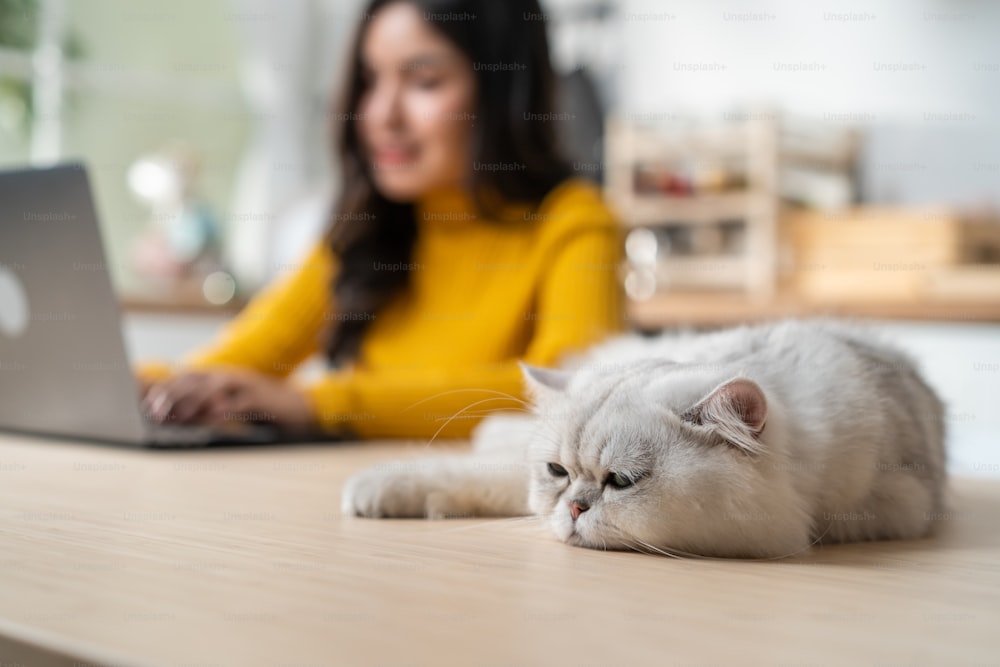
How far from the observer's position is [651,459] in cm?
70

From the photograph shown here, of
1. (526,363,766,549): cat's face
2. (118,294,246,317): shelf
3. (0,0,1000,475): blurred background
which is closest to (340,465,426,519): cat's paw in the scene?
(526,363,766,549): cat's face

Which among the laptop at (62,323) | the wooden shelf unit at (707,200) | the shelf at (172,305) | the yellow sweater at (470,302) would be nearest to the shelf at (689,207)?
the wooden shelf unit at (707,200)

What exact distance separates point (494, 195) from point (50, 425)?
92 cm

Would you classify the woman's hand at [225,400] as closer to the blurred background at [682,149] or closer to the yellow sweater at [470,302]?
the yellow sweater at [470,302]

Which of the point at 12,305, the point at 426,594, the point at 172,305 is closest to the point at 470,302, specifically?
the point at 12,305

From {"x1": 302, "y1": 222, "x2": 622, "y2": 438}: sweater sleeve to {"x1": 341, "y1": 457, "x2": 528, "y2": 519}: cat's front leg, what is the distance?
0.40 meters

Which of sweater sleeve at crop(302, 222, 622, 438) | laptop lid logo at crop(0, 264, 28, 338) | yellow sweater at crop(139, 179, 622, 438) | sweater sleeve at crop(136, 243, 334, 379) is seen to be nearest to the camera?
laptop lid logo at crop(0, 264, 28, 338)

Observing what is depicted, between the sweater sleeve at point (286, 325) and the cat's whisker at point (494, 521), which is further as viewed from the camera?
the sweater sleeve at point (286, 325)

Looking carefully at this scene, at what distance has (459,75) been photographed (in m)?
1.77

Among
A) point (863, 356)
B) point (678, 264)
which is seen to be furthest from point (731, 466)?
point (678, 264)

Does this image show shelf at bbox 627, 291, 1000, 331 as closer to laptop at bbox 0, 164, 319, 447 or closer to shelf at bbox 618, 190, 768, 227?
shelf at bbox 618, 190, 768, 227

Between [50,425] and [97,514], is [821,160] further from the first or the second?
[97,514]

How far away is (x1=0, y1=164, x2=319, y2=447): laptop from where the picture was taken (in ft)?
3.47

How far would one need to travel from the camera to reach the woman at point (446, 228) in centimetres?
174
